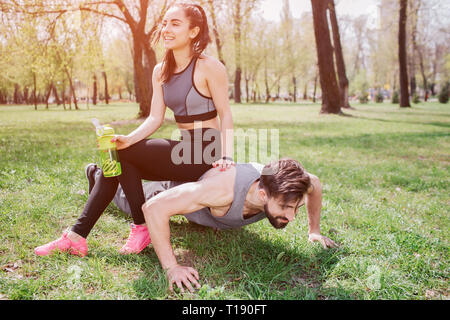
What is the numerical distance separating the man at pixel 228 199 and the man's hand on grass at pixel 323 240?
0.74 m

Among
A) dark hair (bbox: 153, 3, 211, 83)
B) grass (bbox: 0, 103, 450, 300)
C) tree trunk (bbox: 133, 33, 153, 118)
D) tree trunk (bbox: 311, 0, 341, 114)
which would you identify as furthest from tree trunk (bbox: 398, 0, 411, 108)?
dark hair (bbox: 153, 3, 211, 83)

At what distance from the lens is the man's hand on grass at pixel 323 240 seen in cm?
304

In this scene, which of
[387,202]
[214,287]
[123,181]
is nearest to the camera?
[214,287]

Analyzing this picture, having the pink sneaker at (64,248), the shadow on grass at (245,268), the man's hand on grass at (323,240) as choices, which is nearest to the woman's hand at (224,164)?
the shadow on grass at (245,268)

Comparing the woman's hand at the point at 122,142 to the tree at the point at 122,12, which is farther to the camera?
the tree at the point at 122,12

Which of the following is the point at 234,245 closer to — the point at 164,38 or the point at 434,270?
the point at 434,270

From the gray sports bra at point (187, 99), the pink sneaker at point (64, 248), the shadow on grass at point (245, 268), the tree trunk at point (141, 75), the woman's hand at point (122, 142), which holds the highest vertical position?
the tree trunk at point (141, 75)

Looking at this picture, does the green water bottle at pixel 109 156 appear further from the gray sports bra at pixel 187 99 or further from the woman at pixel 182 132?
the gray sports bra at pixel 187 99

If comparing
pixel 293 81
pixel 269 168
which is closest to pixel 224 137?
pixel 269 168

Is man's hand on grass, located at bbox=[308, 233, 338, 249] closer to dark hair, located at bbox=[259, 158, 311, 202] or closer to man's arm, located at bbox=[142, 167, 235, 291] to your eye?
dark hair, located at bbox=[259, 158, 311, 202]

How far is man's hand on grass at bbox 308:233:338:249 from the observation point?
304cm

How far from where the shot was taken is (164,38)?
9.89ft

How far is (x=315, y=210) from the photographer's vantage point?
310 cm
